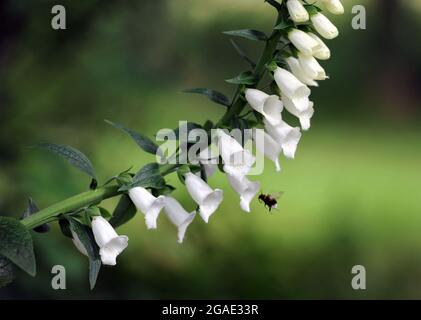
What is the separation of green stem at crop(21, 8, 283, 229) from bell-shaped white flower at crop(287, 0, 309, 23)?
0.04 meters

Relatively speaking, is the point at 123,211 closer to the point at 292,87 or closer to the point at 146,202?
the point at 146,202

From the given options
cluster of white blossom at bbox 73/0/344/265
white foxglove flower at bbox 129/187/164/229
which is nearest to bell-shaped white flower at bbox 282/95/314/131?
cluster of white blossom at bbox 73/0/344/265

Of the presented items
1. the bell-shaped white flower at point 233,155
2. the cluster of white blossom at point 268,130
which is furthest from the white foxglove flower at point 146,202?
the bell-shaped white flower at point 233,155

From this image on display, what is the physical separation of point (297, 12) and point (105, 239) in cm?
37

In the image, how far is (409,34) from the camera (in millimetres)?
3580

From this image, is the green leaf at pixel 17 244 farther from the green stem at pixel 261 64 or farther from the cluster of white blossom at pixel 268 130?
the green stem at pixel 261 64

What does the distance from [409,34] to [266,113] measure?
2.88 meters

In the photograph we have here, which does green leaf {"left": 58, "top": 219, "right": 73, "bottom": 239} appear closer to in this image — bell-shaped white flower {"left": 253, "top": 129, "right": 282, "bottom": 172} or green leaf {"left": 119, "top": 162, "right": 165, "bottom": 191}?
green leaf {"left": 119, "top": 162, "right": 165, "bottom": 191}

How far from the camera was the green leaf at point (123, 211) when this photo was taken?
952mm

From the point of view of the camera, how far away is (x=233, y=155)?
896 mm

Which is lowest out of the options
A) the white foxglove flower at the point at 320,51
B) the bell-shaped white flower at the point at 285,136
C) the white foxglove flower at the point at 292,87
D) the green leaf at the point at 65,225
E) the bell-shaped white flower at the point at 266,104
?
the green leaf at the point at 65,225

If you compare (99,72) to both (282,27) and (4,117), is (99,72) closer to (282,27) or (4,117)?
(4,117)

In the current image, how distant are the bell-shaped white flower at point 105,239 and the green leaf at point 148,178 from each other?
2.2 inches

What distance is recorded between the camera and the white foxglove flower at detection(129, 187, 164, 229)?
0.90 metres
